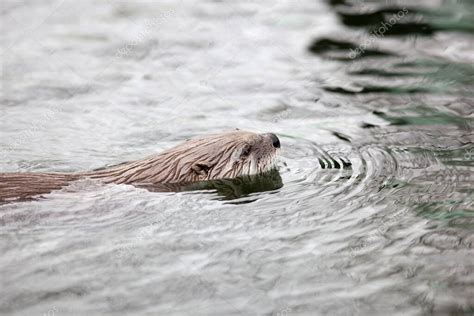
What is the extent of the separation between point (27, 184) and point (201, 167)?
1.70m

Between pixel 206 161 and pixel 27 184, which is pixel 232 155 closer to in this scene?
pixel 206 161

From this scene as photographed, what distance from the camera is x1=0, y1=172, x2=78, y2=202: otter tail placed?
7691 mm

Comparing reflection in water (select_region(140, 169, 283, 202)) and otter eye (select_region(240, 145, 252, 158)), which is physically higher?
otter eye (select_region(240, 145, 252, 158))

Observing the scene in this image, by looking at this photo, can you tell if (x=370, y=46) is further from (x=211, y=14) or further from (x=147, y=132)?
(x=147, y=132)

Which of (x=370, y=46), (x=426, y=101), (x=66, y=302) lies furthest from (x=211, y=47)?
(x=66, y=302)

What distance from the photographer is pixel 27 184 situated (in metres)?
7.84

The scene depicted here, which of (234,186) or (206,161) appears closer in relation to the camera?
(206,161)

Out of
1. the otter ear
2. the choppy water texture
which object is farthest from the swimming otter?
the choppy water texture

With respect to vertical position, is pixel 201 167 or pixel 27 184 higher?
pixel 27 184

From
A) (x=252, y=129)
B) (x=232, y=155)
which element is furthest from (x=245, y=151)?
(x=252, y=129)

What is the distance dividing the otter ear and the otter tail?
121cm

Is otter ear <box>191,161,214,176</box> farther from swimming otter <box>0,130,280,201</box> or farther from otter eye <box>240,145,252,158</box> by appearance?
otter eye <box>240,145,252,158</box>

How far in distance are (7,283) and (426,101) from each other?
19.1 feet

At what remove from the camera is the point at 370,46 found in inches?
489
